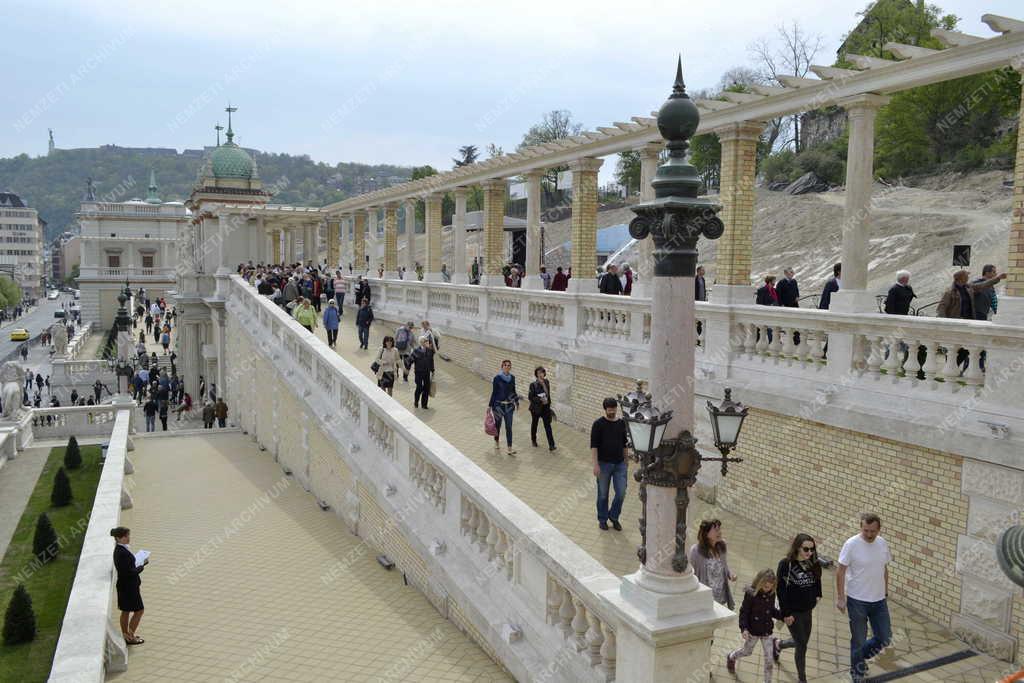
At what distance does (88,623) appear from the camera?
8.46 metres

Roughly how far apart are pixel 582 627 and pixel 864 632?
8.55 ft

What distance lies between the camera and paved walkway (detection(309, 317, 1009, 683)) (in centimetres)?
734

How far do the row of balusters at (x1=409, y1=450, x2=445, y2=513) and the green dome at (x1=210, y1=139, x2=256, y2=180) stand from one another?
223 feet

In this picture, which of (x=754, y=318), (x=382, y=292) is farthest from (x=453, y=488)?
Result: (x=382, y=292)

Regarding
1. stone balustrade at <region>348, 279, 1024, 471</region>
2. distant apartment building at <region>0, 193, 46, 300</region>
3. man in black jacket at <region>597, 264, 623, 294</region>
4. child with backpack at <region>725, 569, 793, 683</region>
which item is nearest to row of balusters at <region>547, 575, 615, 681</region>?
child with backpack at <region>725, 569, 793, 683</region>

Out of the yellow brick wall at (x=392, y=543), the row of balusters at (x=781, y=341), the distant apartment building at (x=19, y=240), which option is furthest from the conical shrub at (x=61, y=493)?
the distant apartment building at (x=19, y=240)

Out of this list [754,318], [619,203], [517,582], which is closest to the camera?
[517,582]

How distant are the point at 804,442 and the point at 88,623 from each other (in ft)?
26.9

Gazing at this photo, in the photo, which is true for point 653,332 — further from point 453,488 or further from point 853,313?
point 853,313

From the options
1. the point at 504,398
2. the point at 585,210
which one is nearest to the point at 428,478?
the point at 504,398

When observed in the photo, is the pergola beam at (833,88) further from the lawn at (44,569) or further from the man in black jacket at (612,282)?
the lawn at (44,569)

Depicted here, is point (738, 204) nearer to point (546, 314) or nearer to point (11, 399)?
point (546, 314)

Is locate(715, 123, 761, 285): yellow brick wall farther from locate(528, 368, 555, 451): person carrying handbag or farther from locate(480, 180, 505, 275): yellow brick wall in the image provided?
locate(480, 180, 505, 275): yellow brick wall

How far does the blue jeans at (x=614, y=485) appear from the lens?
978cm
